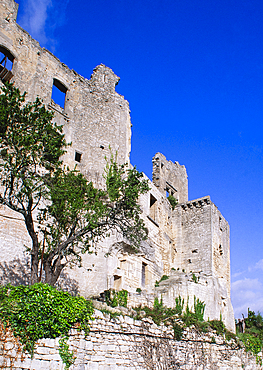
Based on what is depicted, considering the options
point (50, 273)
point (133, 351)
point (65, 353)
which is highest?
point (50, 273)

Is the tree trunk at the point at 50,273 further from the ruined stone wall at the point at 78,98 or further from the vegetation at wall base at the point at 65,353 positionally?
the ruined stone wall at the point at 78,98

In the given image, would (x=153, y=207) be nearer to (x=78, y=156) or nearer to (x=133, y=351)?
(x=78, y=156)

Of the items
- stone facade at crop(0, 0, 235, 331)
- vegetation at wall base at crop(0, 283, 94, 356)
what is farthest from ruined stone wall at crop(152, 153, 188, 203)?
vegetation at wall base at crop(0, 283, 94, 356)

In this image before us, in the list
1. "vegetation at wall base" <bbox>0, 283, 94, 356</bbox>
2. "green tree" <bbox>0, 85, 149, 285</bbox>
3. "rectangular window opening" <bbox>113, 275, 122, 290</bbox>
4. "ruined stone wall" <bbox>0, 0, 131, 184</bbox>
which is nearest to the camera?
"vegetation at wall base" <bbox>0, 283, 94, 356</bbox>

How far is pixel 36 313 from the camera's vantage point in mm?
8758

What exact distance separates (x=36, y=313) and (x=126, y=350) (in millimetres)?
3610

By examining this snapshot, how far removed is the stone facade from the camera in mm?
14781

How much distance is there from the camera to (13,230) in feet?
43.5

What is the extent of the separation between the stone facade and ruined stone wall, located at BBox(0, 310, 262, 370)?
217 centimetres

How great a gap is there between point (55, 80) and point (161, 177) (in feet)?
39.7

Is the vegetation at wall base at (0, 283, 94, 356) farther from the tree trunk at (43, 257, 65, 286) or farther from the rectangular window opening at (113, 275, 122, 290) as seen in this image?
the rectangular window opening at (113, 275, 122, 290)

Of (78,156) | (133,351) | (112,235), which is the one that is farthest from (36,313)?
(78,156)

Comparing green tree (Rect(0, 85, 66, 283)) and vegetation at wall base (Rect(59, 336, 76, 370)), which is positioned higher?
green tree (Rect(0, 85, 66, 283))

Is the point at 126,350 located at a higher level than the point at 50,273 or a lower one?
lower
